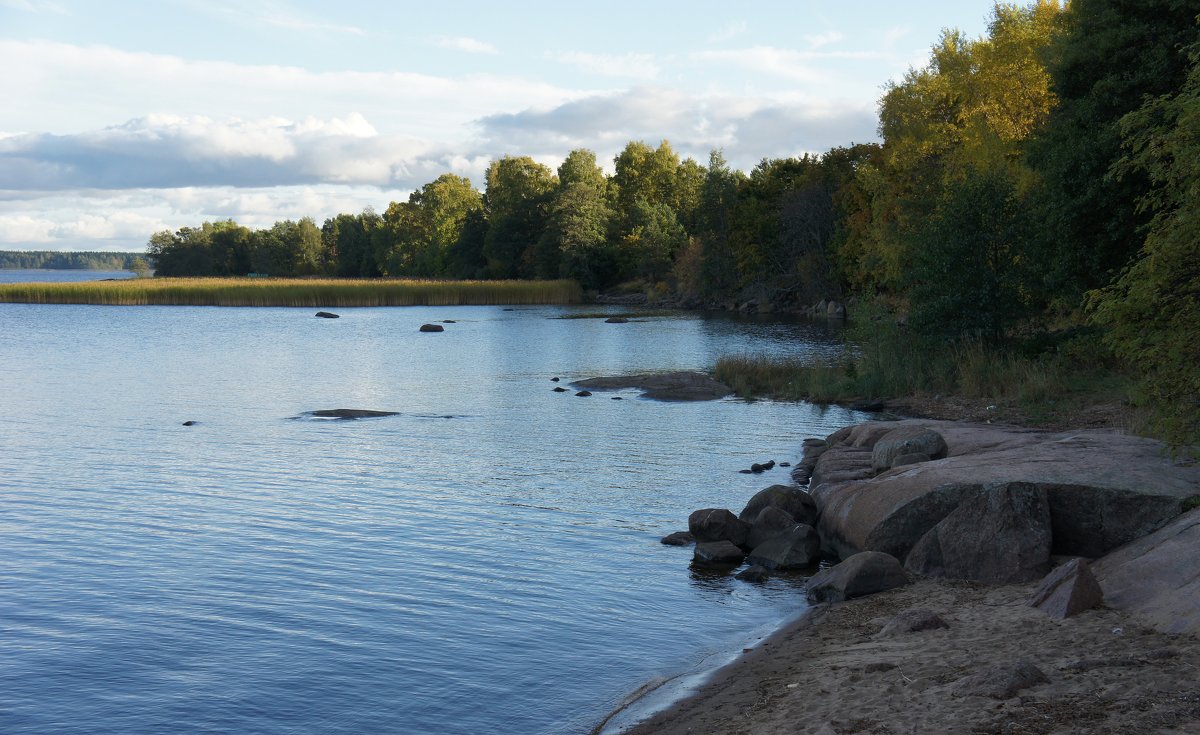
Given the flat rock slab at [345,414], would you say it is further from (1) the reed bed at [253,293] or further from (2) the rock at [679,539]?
(1) the reed bed at [253,293]

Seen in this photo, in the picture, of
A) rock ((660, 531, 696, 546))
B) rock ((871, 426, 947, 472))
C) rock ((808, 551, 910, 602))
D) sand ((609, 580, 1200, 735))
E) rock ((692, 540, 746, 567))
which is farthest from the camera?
rock ((871, 426, 947, 472))

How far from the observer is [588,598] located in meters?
12.6

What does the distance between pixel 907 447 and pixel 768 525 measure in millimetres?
3217

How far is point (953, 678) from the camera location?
8.10 m

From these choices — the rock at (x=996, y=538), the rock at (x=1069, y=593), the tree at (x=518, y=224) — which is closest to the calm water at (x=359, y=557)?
the rock at (x=996, y=538)

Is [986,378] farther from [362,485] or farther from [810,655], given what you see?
[810,655]

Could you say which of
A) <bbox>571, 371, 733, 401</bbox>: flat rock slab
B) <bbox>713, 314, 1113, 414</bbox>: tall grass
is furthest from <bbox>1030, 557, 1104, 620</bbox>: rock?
<bbox>571, 371, 733, 401</bbox>: flat rock slab

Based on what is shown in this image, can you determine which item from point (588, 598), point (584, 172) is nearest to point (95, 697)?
point (588, 598)

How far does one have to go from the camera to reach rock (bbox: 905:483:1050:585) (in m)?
11.5

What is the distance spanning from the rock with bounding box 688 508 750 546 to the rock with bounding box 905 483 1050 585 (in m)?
3.16

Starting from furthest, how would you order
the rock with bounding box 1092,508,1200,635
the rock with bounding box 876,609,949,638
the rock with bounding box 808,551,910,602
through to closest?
1. the rock with bounding box 808,551,910,602
2. the rock with bounding box 876,609,949,638
3. the rock with bounding box 1092,508,1200,635

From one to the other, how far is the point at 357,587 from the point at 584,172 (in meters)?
121

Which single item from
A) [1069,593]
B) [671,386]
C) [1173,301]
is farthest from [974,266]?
[1069,593]

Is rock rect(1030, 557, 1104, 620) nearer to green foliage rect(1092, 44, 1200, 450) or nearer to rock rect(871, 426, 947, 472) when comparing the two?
green foliage rect(1092, 44, 1200, 450)
